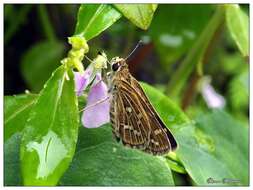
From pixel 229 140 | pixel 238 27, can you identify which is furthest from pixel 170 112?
pixel 229 140

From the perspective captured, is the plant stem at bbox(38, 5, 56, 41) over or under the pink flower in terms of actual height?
over

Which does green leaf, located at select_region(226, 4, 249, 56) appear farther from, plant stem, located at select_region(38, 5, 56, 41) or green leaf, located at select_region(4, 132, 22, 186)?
plant stem, located at select_region(38, 5, 56, 41)

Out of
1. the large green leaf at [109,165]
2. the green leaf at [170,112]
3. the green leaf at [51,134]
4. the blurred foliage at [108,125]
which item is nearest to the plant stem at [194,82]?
the blurred foliage at [108,125]

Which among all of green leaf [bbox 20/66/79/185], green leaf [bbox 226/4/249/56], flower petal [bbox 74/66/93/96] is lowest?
green leaf [bbox 20/66/79/185]

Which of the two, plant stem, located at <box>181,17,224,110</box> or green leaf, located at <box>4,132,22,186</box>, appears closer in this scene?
green leaf, located at <box>4,132,22,186</box>

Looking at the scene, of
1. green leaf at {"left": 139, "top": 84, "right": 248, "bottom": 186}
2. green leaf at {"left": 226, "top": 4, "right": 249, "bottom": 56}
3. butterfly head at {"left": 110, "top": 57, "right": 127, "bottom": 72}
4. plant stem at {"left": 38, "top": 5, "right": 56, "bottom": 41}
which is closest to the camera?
butterfly head at {"left": 110, "top": 57, "right": 127, "bottom": 72}

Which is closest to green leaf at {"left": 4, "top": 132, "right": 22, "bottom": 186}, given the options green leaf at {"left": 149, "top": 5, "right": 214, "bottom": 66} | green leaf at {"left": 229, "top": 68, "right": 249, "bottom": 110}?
green leaf at {"left": 149, "top": 5, "right": 214, "bottom": 66}

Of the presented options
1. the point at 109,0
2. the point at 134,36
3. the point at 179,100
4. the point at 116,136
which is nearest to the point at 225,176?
the point at 116,136
